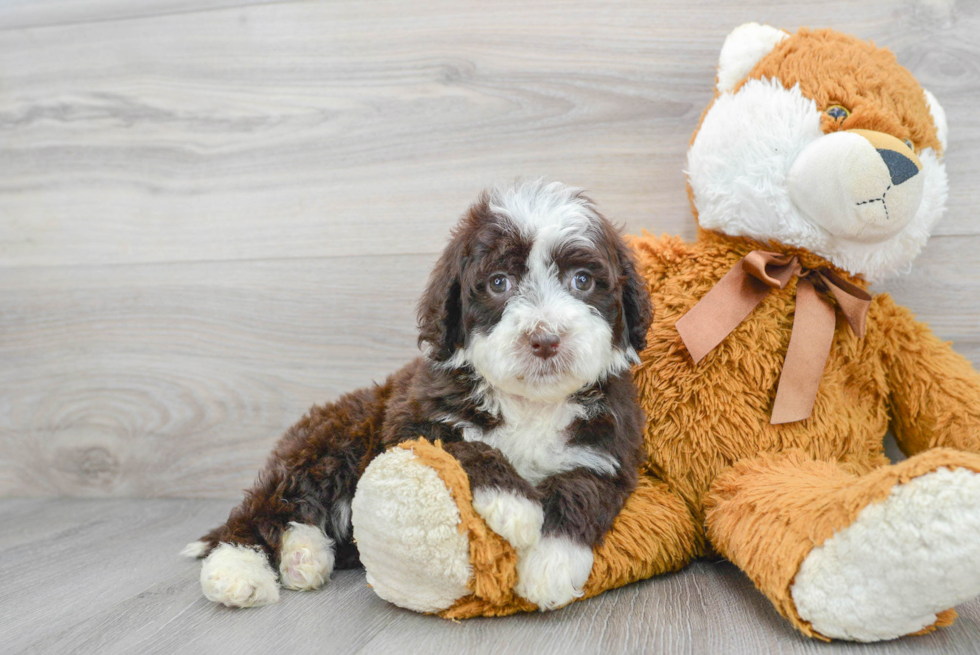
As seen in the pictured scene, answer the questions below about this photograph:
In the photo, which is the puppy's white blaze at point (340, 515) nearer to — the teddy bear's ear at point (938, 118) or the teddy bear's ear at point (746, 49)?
the teddy bear's ear at point (746, 49)

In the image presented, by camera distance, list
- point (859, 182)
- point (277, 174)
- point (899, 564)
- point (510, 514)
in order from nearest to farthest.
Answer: point (899, 564), point (510, 514), point (859, 182), point (277, 174)

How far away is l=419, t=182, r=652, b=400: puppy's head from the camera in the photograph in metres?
1.22

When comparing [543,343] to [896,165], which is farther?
[896,165]

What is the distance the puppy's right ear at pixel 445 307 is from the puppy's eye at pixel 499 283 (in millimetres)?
67

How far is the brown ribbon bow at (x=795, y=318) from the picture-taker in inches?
58.7

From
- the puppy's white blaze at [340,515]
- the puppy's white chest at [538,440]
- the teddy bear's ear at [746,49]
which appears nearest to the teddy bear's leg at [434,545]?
the puppy's white chest at [538,440]

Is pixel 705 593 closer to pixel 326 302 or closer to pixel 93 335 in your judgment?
pixel 326 302

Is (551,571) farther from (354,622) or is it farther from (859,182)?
(859,182)

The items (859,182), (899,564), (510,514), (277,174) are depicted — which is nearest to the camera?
(899,564)

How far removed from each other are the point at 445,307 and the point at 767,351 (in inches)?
27.1

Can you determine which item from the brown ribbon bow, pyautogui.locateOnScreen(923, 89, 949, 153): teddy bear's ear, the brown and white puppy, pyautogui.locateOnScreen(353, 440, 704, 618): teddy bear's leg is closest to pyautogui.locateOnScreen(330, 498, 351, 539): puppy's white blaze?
the brown and white puppy

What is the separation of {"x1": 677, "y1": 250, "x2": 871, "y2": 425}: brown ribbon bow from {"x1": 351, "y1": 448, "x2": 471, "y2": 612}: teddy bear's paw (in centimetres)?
64

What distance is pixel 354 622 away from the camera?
1319 millimetres

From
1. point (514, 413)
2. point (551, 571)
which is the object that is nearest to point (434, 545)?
point (551, 571)
